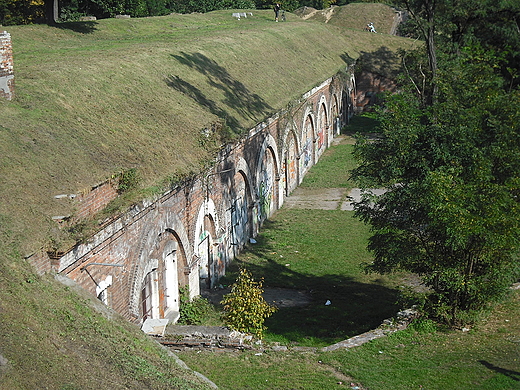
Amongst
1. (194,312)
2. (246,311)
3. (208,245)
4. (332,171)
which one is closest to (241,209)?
(208,245)

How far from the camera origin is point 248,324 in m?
10.8

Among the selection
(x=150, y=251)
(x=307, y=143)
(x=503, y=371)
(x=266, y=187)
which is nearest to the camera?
(x=503, y=371)

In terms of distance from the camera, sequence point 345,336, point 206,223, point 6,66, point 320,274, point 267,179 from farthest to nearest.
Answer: point 267,179
point 320,274
point 206,223
point 345,336
point 6,66

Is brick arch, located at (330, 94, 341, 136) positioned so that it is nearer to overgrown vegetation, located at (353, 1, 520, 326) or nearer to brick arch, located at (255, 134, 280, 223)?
brick arch, located at (255, 134, 280, 223)

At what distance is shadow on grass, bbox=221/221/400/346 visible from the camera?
12.5 meters

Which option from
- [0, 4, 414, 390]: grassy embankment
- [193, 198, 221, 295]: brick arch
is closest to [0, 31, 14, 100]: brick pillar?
[0, 4, 414, 390]: grassy embankment

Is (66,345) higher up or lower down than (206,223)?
higher up

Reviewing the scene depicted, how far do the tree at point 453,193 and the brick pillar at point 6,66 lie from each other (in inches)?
268

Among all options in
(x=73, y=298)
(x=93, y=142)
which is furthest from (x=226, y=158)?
(x=73, y=298)

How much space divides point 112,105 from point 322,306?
6.54m

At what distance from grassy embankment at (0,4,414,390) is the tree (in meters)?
4.28

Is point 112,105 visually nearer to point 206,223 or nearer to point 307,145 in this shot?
point 206,223

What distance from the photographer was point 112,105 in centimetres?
1335

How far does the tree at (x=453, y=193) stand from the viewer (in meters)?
10.4
